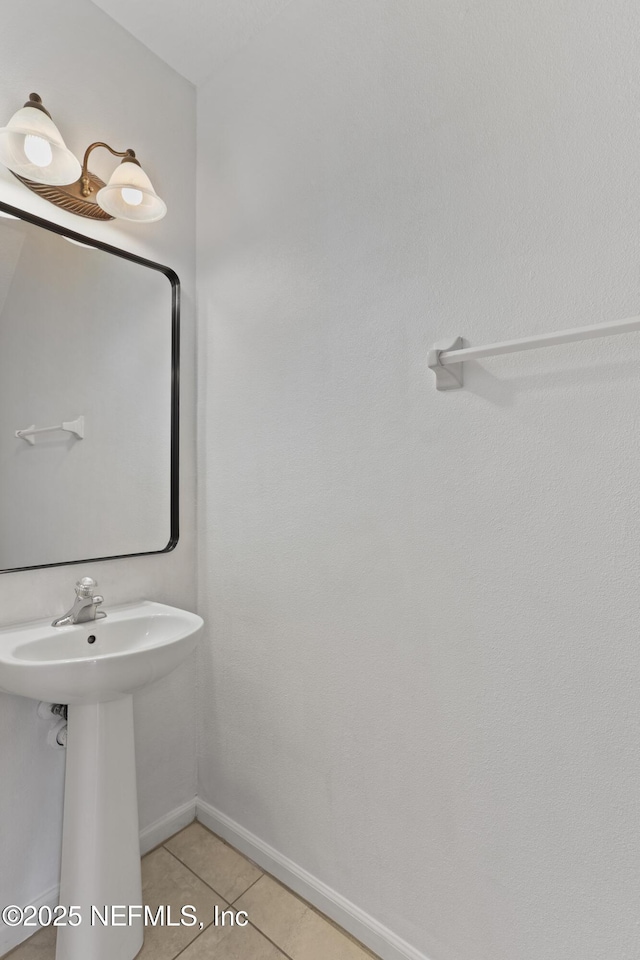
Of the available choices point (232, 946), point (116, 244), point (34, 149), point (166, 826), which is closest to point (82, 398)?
point (116, 244)

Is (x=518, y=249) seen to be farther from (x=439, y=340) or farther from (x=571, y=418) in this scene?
(x=571, y=418)

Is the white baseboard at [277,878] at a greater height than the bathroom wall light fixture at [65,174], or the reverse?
the bathroom wall light fixture at [65,174]

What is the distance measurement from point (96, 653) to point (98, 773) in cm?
28

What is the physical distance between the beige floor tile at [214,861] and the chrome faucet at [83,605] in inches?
33.5

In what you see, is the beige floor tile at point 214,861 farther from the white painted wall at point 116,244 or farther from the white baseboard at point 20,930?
the white baseboard at point 20,930

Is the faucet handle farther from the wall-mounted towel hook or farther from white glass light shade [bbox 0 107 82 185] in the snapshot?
white glass light shade [bbox 0 107 82 185]

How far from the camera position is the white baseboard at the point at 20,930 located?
1.26 meters

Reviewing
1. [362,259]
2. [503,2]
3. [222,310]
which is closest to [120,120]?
[222,310]

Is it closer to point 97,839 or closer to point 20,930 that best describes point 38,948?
point 20,930

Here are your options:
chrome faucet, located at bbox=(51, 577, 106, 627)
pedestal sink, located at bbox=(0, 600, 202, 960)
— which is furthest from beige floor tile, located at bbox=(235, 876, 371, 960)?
chrome faucet, located at bbox=(51, 577, 106, 627)

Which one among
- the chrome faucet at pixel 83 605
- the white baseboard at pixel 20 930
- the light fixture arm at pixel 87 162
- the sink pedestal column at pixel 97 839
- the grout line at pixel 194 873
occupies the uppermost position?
the light fixture arm at pixel 87 162

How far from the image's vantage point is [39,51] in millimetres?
1369

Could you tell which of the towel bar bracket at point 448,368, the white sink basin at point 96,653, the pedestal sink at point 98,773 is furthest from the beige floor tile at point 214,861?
the towel bar bracket at point 448,368

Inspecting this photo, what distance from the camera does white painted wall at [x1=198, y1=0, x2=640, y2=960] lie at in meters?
0.95
